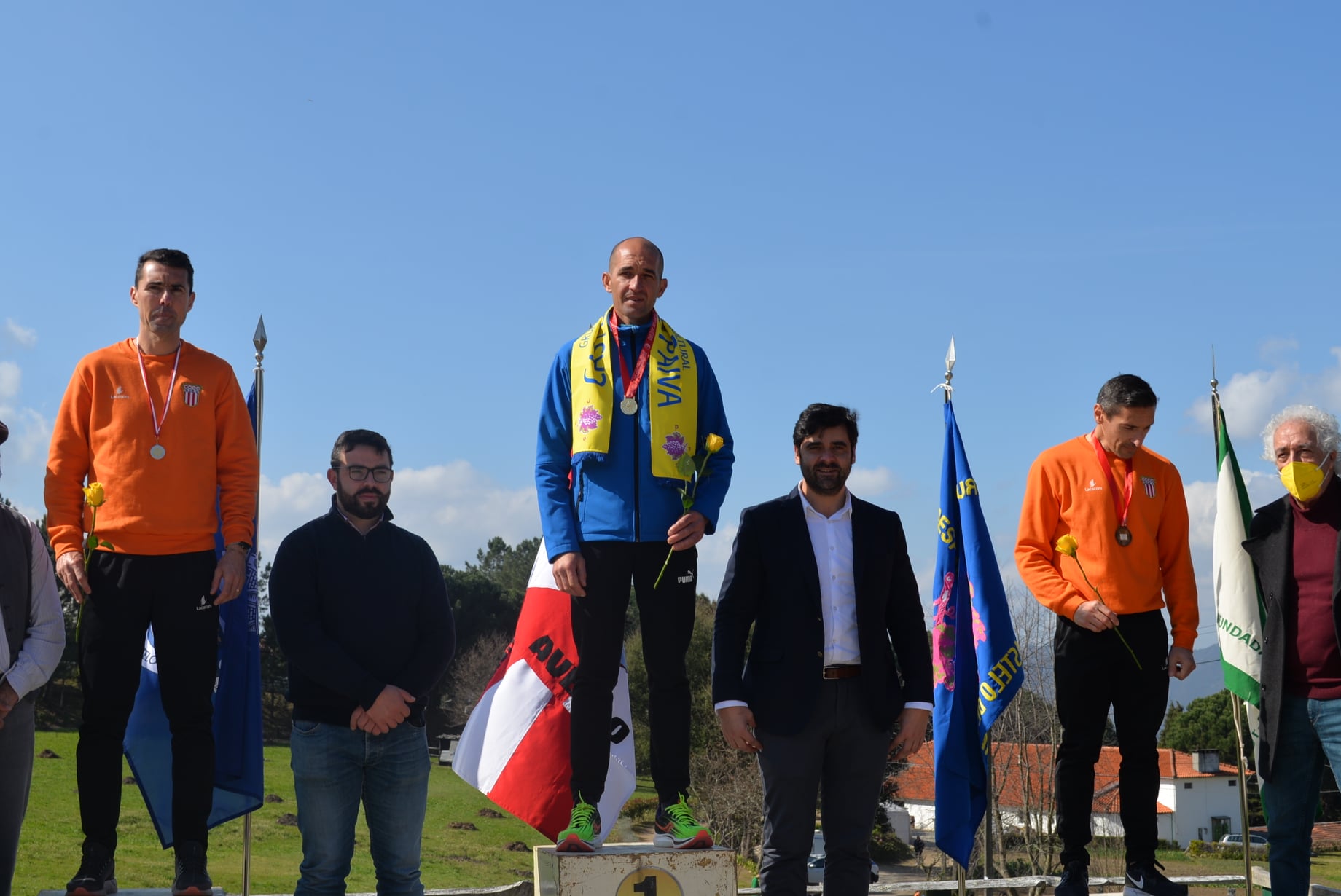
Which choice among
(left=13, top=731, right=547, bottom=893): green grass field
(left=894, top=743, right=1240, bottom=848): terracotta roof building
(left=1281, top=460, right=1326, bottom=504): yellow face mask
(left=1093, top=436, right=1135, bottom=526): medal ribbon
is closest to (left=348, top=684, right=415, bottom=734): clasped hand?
(left=1093, top=436, right=1135, bottom=526): medal ribbon

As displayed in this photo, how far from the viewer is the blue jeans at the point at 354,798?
Result: 423 cm

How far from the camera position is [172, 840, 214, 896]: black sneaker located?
4.10m

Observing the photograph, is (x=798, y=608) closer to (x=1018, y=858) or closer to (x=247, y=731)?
(x=247, y=731)

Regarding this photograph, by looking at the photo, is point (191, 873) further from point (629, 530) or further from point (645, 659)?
point (629, 530)

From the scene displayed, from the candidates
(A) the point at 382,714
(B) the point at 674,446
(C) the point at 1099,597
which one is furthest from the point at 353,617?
(C) the point at 1099,597

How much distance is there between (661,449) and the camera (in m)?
4.36

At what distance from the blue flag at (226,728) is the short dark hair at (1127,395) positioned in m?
3.59

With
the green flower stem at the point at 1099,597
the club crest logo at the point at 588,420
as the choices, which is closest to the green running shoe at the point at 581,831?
the club crest logo at the point at 588,420

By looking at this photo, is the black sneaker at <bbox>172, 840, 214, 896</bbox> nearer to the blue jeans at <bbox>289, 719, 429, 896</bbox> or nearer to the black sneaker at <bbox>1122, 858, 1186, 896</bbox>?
the blue jeans at <bbox>289, 719, 429, 896</bbox>

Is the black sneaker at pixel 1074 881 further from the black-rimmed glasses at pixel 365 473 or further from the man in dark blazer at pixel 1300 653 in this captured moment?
the black-rimmed glasses at pixel 365 473

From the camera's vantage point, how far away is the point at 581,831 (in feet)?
13.7

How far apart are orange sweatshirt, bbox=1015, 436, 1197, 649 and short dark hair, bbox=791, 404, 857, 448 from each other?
1.11m

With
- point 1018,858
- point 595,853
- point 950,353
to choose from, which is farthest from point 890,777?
point 595,853

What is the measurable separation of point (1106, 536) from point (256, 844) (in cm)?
2251
